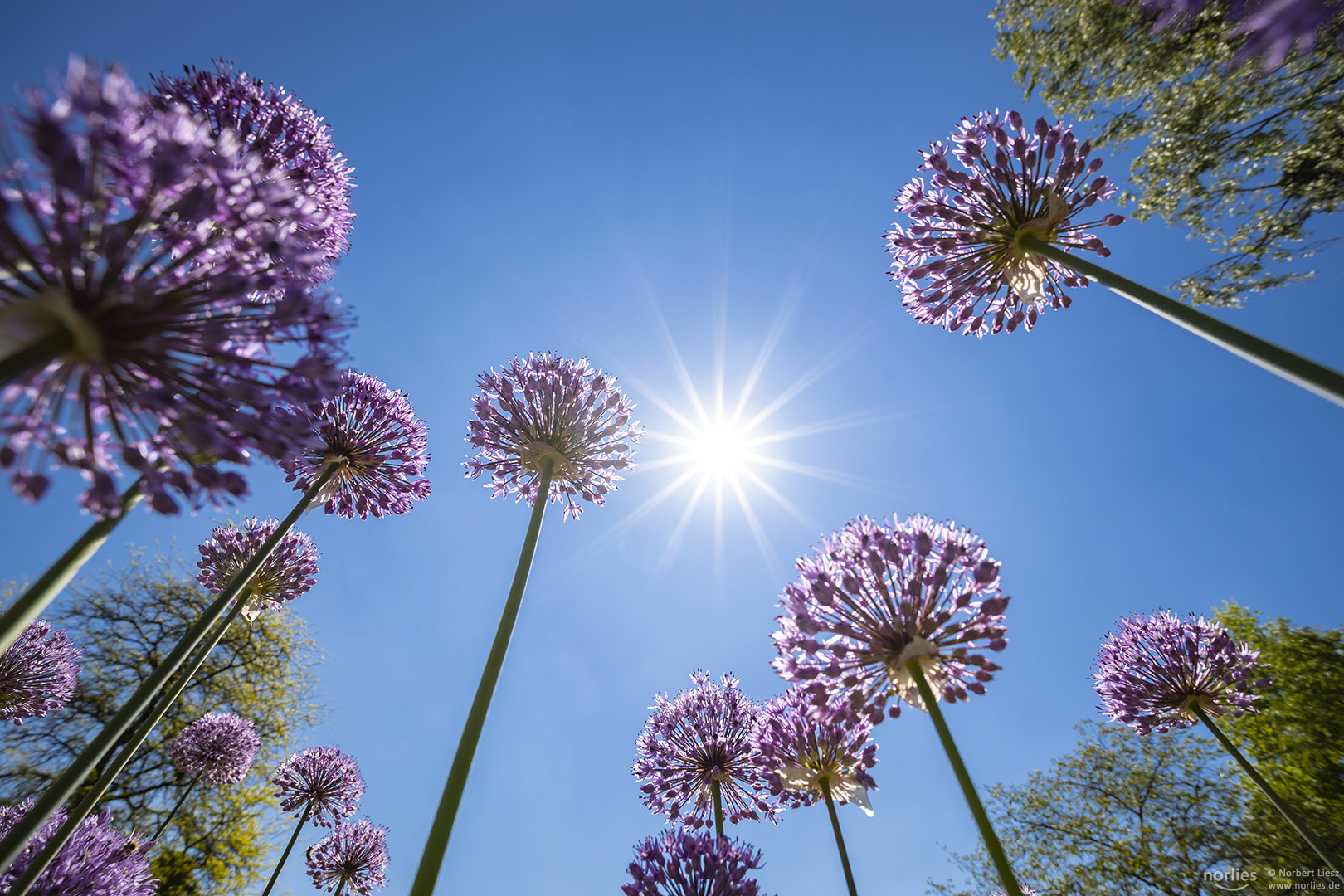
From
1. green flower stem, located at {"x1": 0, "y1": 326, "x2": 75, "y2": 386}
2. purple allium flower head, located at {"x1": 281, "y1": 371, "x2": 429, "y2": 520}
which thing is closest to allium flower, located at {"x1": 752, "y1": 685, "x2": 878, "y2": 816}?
purple allium flower head, located at {"x1": 281, "y1": 371, "x2": 429, "y2": 520}

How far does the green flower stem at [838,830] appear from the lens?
4.67 m

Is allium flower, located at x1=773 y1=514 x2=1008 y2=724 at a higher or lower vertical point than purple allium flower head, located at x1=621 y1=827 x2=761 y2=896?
higher

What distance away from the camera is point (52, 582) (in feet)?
8.09

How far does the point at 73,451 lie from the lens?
96.4 inches

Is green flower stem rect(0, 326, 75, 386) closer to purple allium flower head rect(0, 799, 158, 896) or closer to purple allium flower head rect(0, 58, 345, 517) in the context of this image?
purple allium flower head rect(0, 58, 345, 517)

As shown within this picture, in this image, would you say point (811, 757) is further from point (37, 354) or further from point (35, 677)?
point (35, 677)

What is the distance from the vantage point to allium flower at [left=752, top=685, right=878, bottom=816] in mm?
5863

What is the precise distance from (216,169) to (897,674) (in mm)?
5378

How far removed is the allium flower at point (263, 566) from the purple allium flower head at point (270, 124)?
439cm

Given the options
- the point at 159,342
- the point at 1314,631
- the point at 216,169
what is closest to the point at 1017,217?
the point at 216,169

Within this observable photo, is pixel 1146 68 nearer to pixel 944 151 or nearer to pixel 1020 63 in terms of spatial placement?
pixel 1020 63

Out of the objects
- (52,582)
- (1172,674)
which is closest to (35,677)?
(52,582)

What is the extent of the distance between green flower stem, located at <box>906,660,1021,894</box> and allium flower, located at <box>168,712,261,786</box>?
45.3 ft

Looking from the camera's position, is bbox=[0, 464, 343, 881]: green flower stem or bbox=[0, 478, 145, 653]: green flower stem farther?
bbox=[0, 464, 343, 881]: green flower stem
